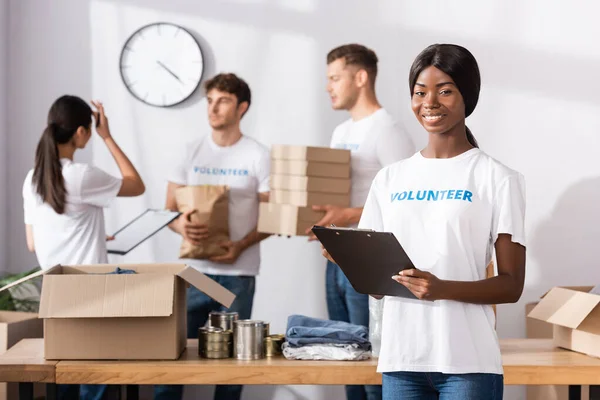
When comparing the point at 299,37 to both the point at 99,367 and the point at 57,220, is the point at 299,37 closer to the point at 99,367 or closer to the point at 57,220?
the point at 57,220

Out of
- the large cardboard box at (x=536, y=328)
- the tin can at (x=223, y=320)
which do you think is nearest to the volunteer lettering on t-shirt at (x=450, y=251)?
the tin can at (x=223, y=320)

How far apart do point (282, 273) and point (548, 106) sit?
1.65 meters

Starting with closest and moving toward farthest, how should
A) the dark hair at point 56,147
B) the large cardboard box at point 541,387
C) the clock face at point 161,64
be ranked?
the dark hair at point 56,147 → the large cardboard box at point 541,387 → the clock face at point 161,64

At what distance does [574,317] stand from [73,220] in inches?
76.7

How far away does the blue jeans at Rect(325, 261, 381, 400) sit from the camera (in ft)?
10.9

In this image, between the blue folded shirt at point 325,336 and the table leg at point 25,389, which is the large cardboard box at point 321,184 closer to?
the blue folded shirt at point 325,336

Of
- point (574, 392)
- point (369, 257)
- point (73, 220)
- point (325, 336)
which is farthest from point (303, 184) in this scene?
point (369, 257)

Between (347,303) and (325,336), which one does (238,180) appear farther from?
(325,336)

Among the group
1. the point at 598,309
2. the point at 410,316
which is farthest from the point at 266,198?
the point at 410,316

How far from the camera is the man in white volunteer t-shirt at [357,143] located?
3346 millimetres

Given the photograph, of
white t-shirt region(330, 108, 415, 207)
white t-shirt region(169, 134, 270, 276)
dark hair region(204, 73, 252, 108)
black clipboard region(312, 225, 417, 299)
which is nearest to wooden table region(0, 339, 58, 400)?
black clipboard region(312, 225, 417, 299)

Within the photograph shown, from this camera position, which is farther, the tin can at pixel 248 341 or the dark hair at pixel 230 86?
the dark hair at pixel 230 86

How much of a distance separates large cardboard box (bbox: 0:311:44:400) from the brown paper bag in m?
0.67

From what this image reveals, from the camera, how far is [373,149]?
11.1 ft
